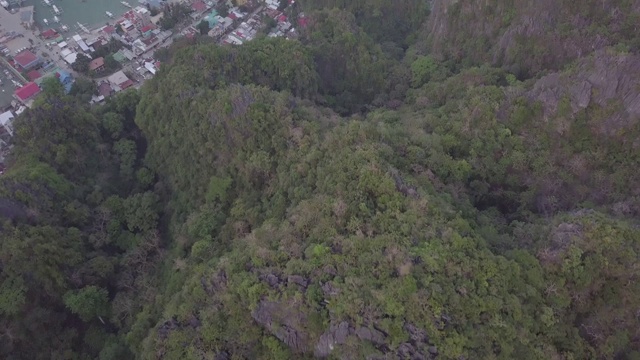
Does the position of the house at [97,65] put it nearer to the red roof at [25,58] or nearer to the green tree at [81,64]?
the green tree at [81,64]

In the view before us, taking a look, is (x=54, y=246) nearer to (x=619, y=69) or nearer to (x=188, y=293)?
(x=188, y=293)

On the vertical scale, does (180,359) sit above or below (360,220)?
below

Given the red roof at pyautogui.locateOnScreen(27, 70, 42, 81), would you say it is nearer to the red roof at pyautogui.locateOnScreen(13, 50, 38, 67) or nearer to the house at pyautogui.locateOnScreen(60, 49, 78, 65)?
the red roof at pyautogui.locateOnScreen(13, 50, 38, 67)

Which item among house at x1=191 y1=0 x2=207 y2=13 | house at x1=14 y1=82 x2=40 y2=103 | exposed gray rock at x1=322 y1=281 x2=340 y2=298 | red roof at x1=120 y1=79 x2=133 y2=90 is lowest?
red roof at x1=120 y1=79 x2=133 y2=90

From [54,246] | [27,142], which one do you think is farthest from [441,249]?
[27,142]

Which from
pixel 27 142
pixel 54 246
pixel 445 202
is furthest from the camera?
pixel 27 142

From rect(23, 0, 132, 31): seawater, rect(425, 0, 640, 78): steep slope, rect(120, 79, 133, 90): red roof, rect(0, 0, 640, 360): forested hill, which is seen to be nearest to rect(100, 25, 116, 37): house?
rect(23, 0, 132, 31): seawater

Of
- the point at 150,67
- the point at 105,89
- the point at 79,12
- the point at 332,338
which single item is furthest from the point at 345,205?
the point at 79,12
